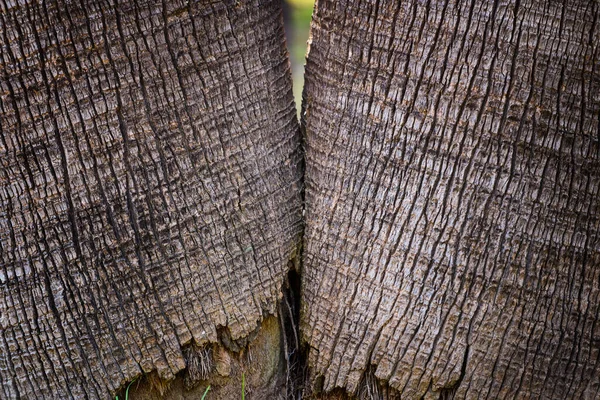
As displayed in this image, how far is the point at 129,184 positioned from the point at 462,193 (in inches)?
46.7

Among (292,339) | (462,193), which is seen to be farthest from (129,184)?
(462,193)

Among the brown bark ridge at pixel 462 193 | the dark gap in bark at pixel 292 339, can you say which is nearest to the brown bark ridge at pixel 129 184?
the dark gap in bark at pixel 292 339

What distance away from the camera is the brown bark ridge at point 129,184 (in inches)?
81.4

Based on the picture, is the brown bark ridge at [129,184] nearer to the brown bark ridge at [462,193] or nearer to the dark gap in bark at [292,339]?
the dark gap in bark at [292,339]

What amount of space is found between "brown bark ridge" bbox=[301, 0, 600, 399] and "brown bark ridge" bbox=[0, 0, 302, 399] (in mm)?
325

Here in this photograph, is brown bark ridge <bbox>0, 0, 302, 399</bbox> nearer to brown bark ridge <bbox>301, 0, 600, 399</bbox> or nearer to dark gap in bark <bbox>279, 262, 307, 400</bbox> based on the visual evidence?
dark gap in bark <bbox>279, 262, 307, 400</bbox>

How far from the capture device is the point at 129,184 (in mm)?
2189

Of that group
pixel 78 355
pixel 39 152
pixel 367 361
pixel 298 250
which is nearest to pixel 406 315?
pixel 367 361

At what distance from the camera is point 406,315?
234cm

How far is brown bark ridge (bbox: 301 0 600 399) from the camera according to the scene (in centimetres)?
213

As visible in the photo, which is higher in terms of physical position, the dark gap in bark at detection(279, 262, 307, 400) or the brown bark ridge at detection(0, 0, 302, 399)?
the brown bark ridge at detection(0, 0, 302, 399)

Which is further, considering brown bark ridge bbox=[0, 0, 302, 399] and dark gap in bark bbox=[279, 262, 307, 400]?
dark gap in bark bbox=[279, 262, 307, 400]

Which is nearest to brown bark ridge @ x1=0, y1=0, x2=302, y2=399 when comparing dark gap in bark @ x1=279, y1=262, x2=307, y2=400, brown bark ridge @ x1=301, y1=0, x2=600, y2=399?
dark gap in bark @ x1=279, y1=262, x2=307, y2=400

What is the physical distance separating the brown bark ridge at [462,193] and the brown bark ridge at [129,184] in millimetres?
325
